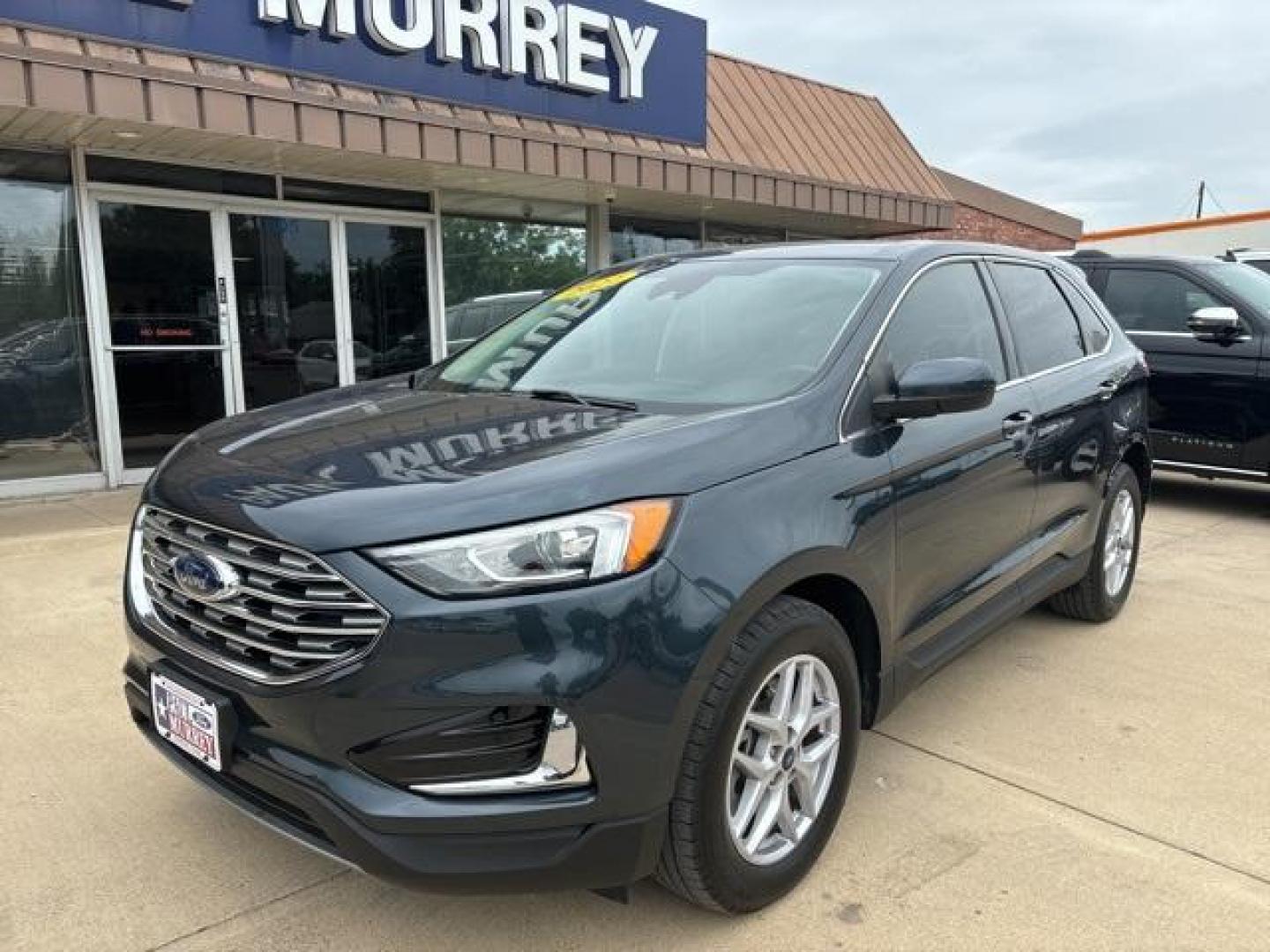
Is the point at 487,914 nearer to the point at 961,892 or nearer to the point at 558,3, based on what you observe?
the point at 961,892

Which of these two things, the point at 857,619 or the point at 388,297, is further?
the point at 388,297

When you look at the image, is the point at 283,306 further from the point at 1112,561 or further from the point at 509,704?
the point at 509,704

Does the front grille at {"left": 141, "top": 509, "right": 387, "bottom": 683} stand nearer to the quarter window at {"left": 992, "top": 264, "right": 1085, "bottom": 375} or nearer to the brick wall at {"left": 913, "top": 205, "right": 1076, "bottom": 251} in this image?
the quarter window at {"left": 992, "top": 264, "right": 1085, "bottom": 375}

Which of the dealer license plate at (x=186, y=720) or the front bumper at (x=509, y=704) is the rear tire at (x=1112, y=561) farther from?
the dealer license plate at (x=186, y=720)

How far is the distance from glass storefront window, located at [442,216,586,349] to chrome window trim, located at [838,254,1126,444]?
18.9ft

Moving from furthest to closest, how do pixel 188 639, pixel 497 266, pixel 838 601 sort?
pixel 497 266 < pixel 838 601 < pixel 188 639

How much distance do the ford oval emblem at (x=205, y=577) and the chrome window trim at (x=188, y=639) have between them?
0.25ft

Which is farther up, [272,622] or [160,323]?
[160,323]

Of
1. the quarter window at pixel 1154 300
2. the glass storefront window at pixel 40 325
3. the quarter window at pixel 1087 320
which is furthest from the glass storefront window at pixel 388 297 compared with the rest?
the quarter window at pixel 1087 320

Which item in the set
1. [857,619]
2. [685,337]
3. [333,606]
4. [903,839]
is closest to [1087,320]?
[685,337]

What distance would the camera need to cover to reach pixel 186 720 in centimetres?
224

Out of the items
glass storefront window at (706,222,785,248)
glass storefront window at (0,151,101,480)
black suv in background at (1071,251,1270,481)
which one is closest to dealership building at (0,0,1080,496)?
glass storefront window at (0,151,101,480)

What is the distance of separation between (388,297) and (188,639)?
7.37 m

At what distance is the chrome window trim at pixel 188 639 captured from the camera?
192 cm
